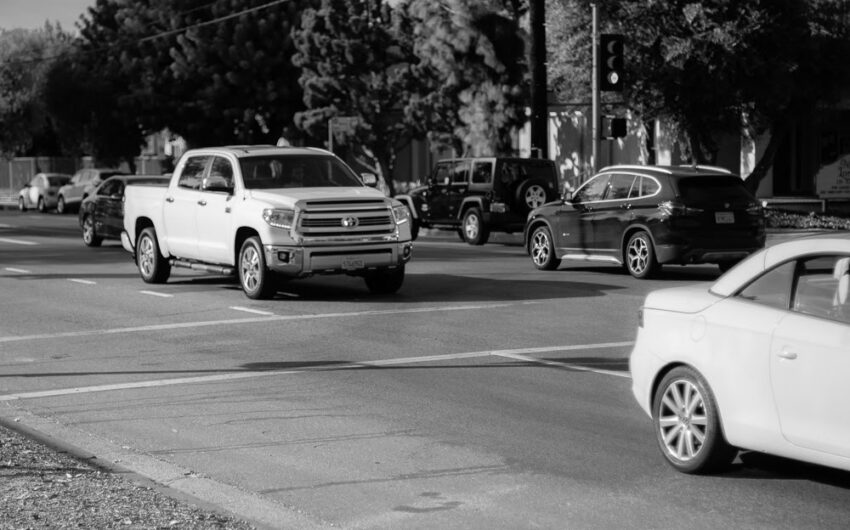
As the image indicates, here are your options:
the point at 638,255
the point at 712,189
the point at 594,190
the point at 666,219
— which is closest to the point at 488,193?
the point at 594,190

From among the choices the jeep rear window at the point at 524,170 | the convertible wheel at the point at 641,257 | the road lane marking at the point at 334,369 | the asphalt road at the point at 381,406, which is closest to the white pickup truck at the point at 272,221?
the asphalt road at the point at 381,406

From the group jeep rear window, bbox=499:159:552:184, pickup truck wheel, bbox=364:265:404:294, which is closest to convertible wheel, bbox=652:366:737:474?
pickup truck wheel, bbox=364:265:404:294

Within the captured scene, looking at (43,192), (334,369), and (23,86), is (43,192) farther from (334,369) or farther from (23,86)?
(334,369)

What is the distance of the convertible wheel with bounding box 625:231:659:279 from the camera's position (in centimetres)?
1908

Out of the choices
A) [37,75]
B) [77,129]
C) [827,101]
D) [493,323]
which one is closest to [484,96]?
[827,101]

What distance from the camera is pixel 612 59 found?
84.9ft

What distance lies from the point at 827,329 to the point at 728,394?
30.2 inches

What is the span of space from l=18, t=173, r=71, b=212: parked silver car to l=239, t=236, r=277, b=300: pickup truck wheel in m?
35.9

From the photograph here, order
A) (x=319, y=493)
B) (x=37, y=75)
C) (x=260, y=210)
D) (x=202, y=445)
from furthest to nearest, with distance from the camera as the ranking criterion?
(x=37, y=75)
(x=260, y=210)
(x=202, y=445)
(x=319, y=493)

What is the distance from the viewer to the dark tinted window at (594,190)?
20258 mm

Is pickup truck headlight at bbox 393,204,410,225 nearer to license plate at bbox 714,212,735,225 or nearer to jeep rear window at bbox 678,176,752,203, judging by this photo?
jeep rear window at bbox 678,176,752,203

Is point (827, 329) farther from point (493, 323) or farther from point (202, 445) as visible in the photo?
point (493, 323)

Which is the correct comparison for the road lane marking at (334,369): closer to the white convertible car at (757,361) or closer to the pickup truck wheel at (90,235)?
the white convertible car at (757,361)

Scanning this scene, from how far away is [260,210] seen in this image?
16594mm
